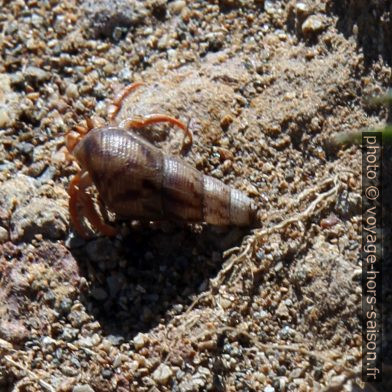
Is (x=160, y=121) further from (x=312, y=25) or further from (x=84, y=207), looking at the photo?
(x=312, y=25)

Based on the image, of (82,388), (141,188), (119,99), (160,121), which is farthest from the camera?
(119,99)

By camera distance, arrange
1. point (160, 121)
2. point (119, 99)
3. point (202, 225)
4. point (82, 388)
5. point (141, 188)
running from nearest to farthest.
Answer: point (82, 388), point (141, 188), point (202, 225), point (160, 121), point (119, 99)

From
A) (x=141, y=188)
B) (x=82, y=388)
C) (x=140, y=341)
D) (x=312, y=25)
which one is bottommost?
(x=82, y=388)

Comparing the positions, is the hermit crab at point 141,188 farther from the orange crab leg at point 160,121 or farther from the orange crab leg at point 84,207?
the orange crab leg at point 160,121

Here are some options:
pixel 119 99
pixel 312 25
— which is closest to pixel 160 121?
pixel 119 99

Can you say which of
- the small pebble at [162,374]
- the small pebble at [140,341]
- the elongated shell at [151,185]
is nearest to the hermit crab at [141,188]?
the elongated shell at [151,185]

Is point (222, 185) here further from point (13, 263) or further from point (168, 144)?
point (13, 263)
